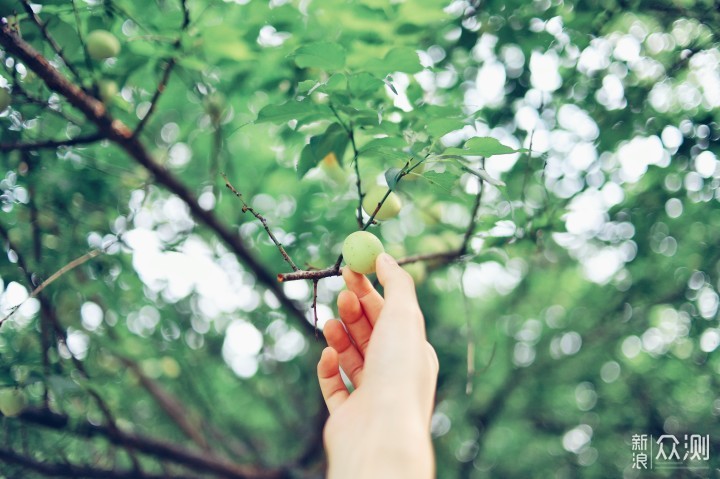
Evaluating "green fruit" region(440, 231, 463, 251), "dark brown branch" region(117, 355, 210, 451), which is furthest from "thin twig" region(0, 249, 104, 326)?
"dark brown branch" region(117, 355, 210, 451)

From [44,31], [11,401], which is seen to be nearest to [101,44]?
[44,31]

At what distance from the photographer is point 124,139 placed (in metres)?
2.05

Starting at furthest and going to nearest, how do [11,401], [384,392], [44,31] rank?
[11,401] < [44,31] < [384,392]

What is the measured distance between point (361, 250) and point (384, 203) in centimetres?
38

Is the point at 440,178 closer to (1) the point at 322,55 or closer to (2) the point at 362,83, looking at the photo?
(2) the point at 362,83

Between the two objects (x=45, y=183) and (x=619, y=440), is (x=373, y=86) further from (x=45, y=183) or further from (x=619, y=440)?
(x=619, y=440)

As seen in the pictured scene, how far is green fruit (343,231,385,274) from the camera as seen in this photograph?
1328 mm

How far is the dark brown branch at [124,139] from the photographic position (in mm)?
1621

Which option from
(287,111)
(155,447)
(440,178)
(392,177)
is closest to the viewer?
(392,177)

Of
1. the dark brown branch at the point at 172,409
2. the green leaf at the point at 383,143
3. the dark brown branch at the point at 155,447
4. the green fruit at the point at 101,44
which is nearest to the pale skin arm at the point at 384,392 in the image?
the green leaf at the point at 383,143

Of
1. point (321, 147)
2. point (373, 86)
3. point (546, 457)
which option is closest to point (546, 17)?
point (373, 86)

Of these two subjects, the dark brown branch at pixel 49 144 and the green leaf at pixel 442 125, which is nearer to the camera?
the green leaf at pixel 442 125

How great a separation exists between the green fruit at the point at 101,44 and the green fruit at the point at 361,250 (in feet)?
4.08

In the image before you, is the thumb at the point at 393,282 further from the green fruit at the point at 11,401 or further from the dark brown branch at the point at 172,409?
the dark brown branch at the point at 172,409
